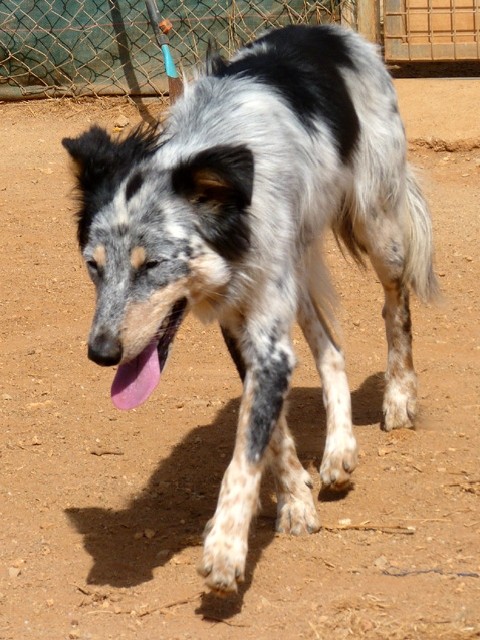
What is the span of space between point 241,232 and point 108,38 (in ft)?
20.2

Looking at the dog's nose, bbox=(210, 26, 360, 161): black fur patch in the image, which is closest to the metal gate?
bbox=(210, 26, 360, 161): black fur patch

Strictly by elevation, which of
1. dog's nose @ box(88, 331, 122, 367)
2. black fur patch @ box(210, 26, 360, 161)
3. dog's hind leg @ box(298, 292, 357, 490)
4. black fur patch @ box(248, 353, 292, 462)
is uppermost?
black fur patch @ box(210, 26, 360, 161)

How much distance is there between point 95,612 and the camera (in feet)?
12.8

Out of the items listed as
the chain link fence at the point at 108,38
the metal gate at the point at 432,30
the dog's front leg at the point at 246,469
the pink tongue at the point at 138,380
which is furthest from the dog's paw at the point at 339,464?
the chain link fence at the point at 108,38

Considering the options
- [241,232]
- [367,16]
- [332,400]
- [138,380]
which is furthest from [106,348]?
[367,16]

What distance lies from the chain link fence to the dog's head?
224 inches

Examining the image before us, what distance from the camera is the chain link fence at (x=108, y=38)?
9.45 meters

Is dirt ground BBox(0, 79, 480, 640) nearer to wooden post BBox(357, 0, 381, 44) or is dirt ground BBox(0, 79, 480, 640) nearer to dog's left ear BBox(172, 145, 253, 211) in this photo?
dog's left ear BBox(172, 145, 253, 211)

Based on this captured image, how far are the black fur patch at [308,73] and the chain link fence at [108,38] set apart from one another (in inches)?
177

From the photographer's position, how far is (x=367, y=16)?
9250 mm

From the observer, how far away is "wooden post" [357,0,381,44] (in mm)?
9211

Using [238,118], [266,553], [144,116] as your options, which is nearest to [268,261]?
[238,118]

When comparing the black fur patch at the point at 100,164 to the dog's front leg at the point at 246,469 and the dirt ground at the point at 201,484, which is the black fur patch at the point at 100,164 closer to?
the dog's front leg at the point at 246,469

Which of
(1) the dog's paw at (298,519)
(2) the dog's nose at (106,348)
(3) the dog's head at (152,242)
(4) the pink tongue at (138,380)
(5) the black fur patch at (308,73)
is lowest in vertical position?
(1) the dog's paw at (298,519)
